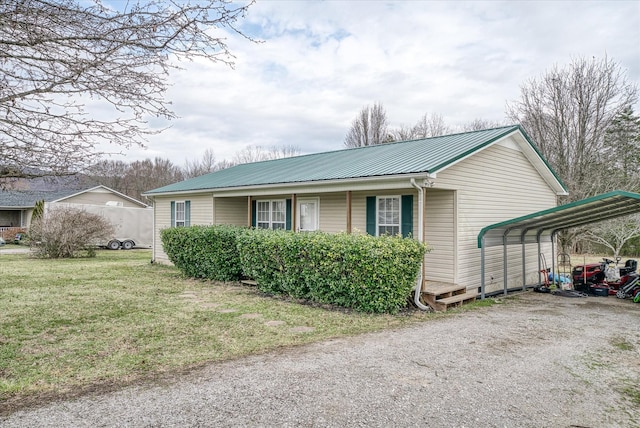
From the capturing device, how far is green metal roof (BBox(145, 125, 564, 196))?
9.02m

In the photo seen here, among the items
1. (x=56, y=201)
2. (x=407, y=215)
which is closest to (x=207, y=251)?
(x=407, y=215)

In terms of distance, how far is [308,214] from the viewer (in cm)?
1255

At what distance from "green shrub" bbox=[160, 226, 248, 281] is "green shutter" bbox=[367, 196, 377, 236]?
3028 mm

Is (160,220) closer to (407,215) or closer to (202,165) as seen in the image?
(407,215)

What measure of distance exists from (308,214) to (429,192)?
393cm

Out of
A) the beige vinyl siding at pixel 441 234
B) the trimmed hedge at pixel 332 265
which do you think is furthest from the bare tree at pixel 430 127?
the trimmed hedge at pixel 332 265

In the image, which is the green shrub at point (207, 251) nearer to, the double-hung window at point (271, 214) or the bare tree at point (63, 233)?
the double-hung window at point (271, 214)

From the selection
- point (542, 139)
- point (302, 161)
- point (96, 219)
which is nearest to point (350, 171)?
point (302, 161)

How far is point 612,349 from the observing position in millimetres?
5844

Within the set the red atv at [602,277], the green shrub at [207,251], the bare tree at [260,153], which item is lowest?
the red atv at [602,277]

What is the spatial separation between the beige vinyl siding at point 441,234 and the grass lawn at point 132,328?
2034mm

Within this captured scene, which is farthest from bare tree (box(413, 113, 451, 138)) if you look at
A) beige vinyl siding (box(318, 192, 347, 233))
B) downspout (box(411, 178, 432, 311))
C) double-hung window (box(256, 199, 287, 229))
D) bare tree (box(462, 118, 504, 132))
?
downspout (box(411, 178, 432, 311))

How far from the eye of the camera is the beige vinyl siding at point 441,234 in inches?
373

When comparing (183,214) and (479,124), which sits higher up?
(479,124)
